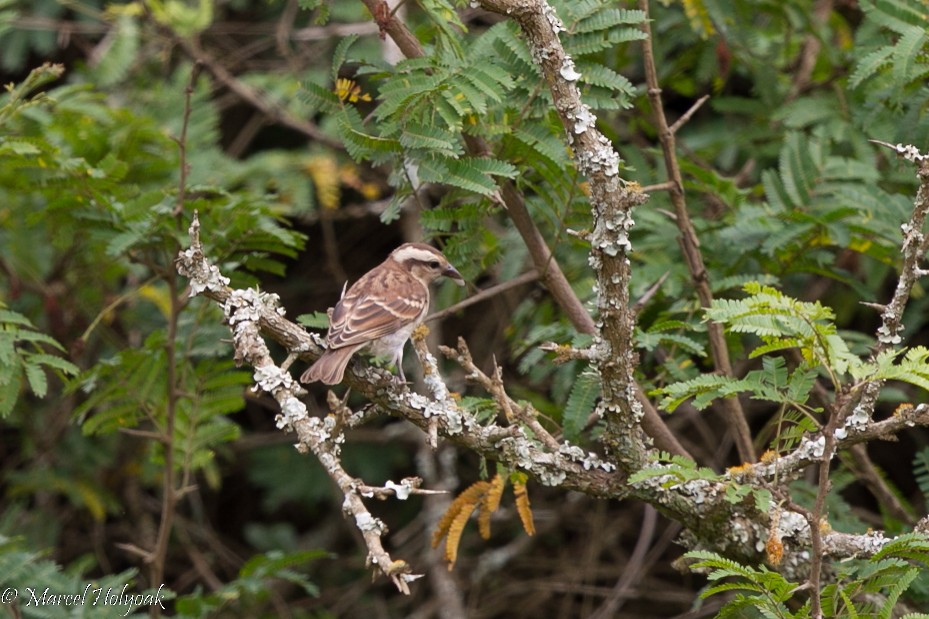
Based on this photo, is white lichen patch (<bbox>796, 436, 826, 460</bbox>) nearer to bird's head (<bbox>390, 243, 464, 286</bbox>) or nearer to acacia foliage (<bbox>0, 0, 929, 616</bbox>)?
acacia foliage (<bbox>0, 0, 929, 616</bbox>)

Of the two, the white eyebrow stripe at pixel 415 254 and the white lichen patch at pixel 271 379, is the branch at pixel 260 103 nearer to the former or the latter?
the white eyebrow stripe at pixel 415 254

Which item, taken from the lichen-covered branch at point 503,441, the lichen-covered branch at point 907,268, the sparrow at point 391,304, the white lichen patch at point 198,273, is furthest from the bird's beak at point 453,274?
the lichen-covered branch at point 907,268

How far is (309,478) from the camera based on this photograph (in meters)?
7.25

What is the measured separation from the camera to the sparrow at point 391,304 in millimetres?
3946

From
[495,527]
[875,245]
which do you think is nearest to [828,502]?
[875,245]

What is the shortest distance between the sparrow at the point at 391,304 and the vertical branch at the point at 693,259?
0.95m

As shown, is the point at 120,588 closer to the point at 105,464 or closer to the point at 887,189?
the point at 105,464

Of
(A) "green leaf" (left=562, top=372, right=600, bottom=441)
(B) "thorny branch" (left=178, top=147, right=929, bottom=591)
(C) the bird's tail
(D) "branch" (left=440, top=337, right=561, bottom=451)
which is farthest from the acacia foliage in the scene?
(C) the bird's tail

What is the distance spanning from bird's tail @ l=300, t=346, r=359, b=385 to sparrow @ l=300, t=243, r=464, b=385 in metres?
0.18

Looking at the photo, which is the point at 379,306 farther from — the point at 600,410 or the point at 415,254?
the point at 600,410

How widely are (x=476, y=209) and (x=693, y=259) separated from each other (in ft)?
3.06
